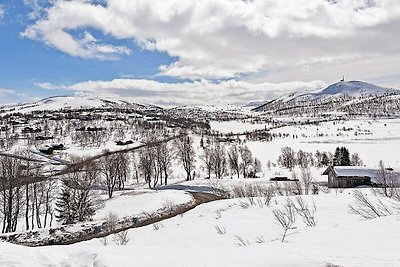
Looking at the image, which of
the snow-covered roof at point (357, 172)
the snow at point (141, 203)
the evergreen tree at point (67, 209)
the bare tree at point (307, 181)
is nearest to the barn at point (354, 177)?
the snow-covered roof at point (357, 172)

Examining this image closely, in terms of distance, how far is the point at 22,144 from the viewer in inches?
5507

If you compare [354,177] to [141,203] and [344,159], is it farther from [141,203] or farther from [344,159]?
[141,203]

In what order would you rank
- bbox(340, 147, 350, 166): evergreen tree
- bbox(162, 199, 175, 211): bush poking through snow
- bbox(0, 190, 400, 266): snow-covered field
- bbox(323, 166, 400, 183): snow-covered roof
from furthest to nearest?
bbox(340, 147, 350, 166): evergreen tree
bbox(323, 166, 400, 183): snow-covered roof
bbox(162, 199, 175, 211): bush poking through snow
bbox(0, 190, 400, 266): snow-covered field

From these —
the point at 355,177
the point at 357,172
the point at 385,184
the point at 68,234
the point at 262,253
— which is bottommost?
the point at 68,234

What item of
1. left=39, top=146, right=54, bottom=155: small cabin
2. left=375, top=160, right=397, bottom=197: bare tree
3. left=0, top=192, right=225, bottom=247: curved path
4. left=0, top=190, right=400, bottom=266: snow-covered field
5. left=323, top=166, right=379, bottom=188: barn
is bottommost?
left=0, top=192, right=225, bottom=247: curved path

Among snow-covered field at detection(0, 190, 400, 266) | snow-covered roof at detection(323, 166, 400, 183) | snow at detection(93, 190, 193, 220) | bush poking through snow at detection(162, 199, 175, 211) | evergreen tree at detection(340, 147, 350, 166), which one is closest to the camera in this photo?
snow-covered field at detection(0, 190, 400, 266)

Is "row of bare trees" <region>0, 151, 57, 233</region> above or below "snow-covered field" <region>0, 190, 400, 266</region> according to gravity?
below

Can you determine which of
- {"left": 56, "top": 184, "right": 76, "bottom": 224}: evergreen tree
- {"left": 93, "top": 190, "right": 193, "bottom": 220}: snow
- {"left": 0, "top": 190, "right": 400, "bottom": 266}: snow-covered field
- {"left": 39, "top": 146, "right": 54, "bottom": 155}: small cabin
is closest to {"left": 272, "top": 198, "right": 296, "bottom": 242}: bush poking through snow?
{"left": 0, "top": 190, "right": 400, "bottom": 266}: snow-covered field

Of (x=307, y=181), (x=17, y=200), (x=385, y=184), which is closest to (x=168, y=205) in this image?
(x=17, y=200)

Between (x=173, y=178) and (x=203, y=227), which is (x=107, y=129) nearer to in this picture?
(x=173, y=178)

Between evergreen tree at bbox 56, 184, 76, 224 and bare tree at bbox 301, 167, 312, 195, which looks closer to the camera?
evergreen tree at bbox 56, 184, 76, 224

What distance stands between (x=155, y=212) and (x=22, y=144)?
12476 centimetres

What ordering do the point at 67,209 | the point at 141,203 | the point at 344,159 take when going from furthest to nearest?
1. the point at 344,159
2. the point at 141,203
3. the point at 67,209

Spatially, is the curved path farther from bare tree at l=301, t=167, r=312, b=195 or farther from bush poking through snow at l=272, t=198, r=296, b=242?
bare tree at l=301, t=167, r=312, b=195
